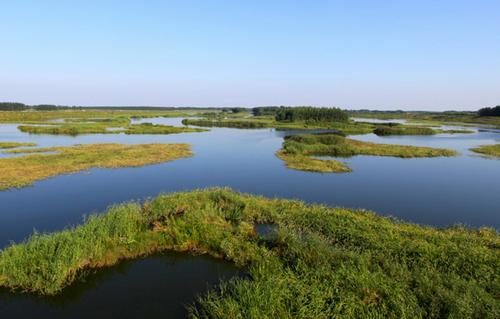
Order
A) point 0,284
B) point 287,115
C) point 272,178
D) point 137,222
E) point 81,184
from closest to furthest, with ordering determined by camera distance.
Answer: point 0,284 → point 137,222 → point 81,184 → point 272,178 → point 287,115

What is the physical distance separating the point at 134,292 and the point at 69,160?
103 feet

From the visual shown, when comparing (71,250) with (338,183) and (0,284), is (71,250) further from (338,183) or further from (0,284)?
(338,183)

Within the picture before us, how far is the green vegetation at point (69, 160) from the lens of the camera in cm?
3023

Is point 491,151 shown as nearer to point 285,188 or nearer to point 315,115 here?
point 285,188

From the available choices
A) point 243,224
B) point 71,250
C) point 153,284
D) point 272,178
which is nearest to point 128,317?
point 153,284

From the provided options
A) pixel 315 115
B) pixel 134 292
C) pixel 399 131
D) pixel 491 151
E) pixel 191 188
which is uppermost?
pixel 315 115

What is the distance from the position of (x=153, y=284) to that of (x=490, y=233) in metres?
18.9

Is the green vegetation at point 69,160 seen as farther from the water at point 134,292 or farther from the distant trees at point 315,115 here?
the distant trees at point 315,115

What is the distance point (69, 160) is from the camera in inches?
1496

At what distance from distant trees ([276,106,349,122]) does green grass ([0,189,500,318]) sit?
111083 millimetres

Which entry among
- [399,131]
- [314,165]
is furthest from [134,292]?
[399,131]

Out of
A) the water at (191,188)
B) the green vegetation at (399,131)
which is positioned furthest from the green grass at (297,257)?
the green vegetation at (399,131)

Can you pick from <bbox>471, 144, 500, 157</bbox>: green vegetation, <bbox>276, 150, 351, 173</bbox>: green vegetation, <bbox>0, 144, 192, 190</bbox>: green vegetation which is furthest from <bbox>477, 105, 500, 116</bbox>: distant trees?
<bbox>0, 144, 192, 190</bbox>: green vegetation

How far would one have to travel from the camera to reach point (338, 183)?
31578 millimetres
